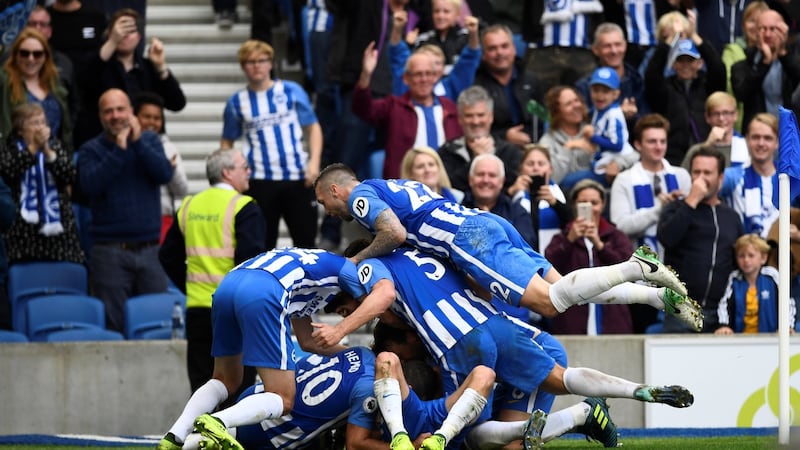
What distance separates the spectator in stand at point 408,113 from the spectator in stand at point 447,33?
1343 mm

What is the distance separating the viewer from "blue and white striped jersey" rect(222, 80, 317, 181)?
49.8ft

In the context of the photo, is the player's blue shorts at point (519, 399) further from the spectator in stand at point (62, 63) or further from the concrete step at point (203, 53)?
the concrete step at point (203, 53)

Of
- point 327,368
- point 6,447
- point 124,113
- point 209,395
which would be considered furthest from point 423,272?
point 124,113

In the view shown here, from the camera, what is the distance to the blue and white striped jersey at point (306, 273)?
10484 mm

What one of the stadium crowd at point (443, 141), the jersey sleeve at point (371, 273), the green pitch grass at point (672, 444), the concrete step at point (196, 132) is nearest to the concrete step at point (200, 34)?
the stadium crowd at point (443, 141)

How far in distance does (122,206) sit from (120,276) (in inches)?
23.5

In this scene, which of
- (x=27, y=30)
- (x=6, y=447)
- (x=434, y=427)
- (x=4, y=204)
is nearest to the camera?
(x=434, y=427)

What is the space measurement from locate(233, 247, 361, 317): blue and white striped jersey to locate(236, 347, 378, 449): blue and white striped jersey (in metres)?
0.39

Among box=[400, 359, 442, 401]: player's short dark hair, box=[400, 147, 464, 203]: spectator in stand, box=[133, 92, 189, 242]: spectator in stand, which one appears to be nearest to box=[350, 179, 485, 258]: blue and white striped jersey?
box=[400, 359, 442, 401]: player's short dark hair

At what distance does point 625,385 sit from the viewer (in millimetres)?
10523

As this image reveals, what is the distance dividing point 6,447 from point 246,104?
4334 millimetres

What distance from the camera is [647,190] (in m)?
14.4

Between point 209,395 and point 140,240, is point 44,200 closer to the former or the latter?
point 140,240

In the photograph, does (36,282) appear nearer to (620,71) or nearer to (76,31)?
(76,31)
